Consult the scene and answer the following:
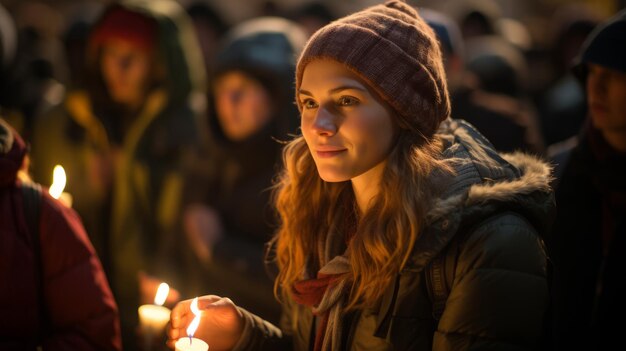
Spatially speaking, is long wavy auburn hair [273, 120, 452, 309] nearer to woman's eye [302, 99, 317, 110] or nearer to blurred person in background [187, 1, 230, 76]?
woman's eye [302, 99, 317, 110]

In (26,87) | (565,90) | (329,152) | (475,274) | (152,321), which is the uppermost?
(329,152)

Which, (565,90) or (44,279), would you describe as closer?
(44,279)

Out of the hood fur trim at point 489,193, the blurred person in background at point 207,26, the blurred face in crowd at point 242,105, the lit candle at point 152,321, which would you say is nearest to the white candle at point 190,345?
the lit candle at point 152,321

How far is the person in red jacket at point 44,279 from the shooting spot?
2.88 m

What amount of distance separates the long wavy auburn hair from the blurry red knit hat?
3282 millimetres

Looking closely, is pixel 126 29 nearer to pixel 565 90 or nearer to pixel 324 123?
pixel 324 123

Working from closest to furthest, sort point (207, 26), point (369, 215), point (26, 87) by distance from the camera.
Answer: point (369, 215) → point (26, 87) → point (207, 26)

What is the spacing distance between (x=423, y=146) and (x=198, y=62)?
4.04 meters

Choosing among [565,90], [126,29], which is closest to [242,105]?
[126,29]

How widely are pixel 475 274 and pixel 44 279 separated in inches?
63.8

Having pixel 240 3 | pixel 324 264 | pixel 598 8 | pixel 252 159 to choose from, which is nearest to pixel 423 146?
pixel 324 264

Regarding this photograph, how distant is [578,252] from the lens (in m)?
3.82

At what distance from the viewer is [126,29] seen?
5.88m

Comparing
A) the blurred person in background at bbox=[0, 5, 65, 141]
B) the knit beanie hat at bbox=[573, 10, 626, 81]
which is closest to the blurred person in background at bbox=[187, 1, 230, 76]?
the blurred person in background at bbox=[0, 5, 65, 141]
